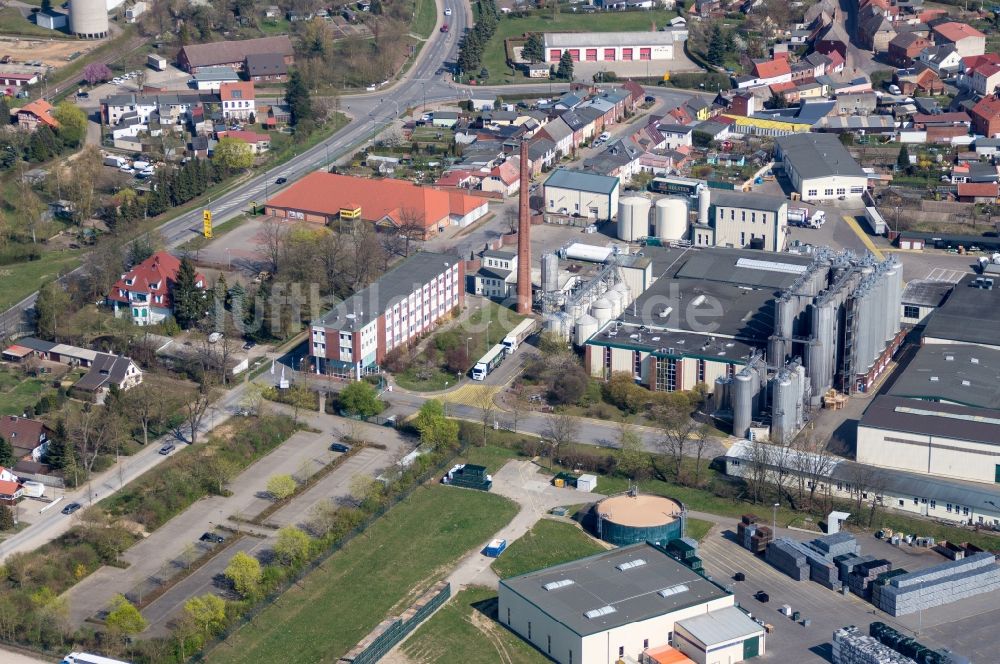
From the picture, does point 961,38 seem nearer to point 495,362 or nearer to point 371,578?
point 495,362

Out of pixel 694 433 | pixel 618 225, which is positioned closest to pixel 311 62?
pixel 618 225

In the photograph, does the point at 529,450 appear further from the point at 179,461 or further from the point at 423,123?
the point at 423,123

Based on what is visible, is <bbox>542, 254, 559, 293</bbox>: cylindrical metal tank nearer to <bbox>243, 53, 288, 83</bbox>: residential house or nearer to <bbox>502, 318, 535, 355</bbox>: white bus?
<bbox>502, 318, 535, 355</bbox>: white bus

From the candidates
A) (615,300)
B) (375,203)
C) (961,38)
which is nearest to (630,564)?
(615,300)

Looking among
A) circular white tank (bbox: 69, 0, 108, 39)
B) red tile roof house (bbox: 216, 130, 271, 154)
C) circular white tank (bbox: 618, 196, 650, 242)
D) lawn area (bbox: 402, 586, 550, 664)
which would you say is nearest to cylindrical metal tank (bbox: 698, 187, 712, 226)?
circular white tank (bbox: 618, 196, 650, 242)

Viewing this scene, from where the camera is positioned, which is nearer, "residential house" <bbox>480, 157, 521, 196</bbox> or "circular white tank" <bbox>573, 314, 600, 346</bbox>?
"circular white tank" <bbox>573, 314, 600, 346</bbox>

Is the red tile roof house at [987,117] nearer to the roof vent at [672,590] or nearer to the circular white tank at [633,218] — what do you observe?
A: the circular white tank at [633,218]
